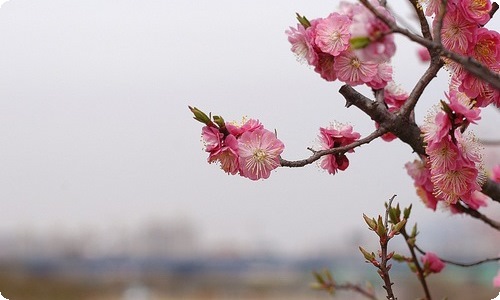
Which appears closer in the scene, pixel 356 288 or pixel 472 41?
pixel 472 41

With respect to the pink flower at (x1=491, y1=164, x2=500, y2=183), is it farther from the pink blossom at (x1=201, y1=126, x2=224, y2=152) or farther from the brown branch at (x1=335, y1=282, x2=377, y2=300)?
the pink blossom at (x1=201, y1=126, x2=224, y2=152)

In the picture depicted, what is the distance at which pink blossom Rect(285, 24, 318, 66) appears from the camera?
565mm

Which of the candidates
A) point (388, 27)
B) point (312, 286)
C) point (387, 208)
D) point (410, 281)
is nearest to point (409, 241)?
point (387, 208)

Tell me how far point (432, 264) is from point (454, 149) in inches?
9.8

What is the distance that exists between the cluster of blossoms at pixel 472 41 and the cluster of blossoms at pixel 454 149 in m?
0.01

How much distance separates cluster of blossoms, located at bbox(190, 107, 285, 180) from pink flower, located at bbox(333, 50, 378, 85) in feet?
0.29

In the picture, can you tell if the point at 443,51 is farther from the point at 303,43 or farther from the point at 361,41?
the point at 303,43

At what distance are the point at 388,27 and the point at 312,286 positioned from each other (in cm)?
53

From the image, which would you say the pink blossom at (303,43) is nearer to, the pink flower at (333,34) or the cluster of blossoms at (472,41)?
the pink flower at (333,34)

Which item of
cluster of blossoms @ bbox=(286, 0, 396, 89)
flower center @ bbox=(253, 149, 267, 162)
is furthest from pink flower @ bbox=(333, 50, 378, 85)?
flower center @ bbox=(253, 149, 267, 162)

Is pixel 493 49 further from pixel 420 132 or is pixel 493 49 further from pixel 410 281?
pixel 410 281

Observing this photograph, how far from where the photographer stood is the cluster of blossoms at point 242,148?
1.80 feet

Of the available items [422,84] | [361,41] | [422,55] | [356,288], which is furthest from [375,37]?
[422,55]

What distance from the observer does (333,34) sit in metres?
0.56
